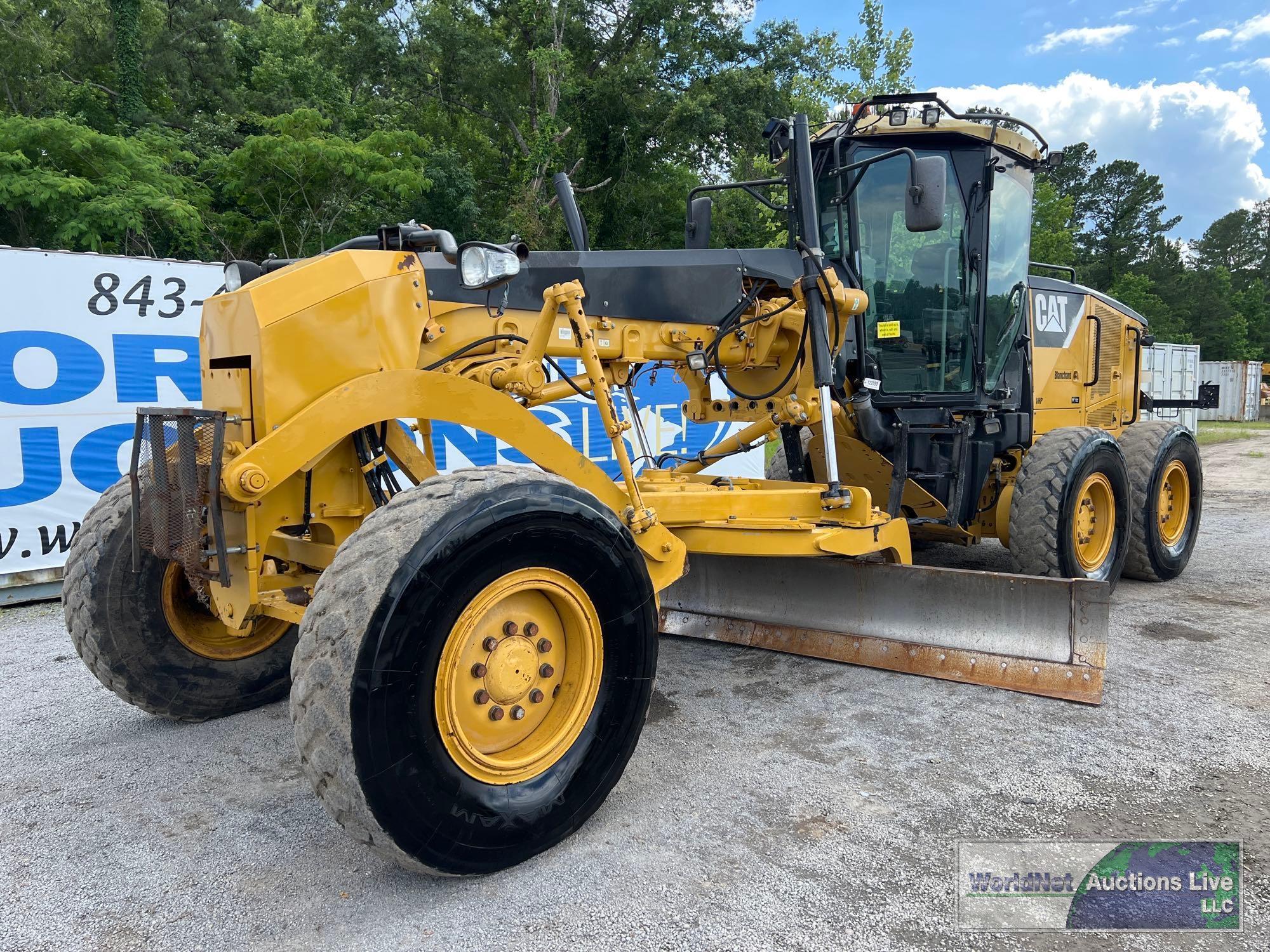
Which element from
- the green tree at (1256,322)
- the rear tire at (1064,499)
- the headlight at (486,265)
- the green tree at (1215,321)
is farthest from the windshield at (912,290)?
the green tree at (1256,322)

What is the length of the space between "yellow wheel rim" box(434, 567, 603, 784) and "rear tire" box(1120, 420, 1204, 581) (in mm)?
5328

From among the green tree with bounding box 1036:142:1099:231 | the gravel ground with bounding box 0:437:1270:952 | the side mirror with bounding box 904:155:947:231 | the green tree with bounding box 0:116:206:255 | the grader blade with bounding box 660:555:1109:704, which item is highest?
the green tree with bounding box 1036:142:1099:231

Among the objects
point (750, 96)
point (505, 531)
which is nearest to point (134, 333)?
point (505, 531)

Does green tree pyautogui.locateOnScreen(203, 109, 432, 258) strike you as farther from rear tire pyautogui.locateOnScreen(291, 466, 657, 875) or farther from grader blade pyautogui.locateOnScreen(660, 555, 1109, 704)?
rear tire pyautogui.locateOnScreen(291, 466, 657, 875)

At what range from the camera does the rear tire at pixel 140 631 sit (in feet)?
12.0

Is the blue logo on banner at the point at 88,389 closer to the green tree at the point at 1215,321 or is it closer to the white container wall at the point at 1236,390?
the white container wall at the point at 1236,390

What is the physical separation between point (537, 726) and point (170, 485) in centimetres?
155

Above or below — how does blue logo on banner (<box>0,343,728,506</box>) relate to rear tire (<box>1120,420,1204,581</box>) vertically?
above

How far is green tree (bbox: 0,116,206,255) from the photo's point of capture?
1335 cm

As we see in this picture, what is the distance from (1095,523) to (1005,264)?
1911 mm

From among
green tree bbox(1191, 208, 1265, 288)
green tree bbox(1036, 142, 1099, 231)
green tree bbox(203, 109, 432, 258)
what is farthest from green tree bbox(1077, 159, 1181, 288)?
green tree bbox(203, 109, 432, 258)

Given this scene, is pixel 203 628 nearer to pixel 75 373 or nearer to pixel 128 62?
pixel 75 373

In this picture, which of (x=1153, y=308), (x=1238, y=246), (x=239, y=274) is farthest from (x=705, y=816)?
(x=1238, y=246)

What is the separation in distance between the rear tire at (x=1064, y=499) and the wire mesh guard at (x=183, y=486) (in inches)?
180
